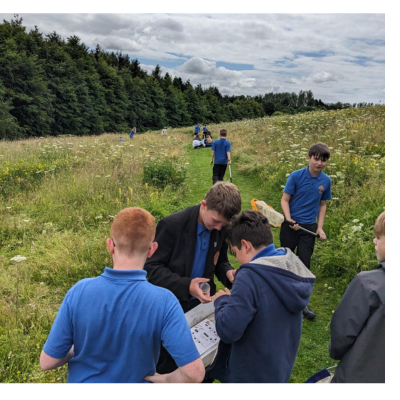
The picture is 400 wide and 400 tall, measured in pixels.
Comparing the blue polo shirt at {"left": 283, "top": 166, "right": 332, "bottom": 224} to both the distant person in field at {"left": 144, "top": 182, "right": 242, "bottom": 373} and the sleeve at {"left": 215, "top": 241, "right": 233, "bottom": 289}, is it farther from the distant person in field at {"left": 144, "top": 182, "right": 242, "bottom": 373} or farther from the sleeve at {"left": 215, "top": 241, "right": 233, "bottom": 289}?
the distant person in field at {"left": 144, "top": 182, "right": 242, "bottom": 373}

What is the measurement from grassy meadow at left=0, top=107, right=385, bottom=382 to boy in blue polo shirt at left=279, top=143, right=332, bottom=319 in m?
1.06

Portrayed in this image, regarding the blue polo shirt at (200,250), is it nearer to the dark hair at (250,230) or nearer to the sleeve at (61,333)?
the dark hair at (250,230)

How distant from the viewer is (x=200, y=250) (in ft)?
7.63

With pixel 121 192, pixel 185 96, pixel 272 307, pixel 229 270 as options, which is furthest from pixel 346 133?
pixel 185 96

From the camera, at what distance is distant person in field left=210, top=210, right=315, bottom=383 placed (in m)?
1.65

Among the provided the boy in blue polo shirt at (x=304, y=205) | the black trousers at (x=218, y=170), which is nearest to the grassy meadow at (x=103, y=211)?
the black trousers at (x=218, y=170)

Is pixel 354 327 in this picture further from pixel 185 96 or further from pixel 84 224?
pixel 185 96

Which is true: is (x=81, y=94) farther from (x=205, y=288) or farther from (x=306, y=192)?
(x=205, y=288)

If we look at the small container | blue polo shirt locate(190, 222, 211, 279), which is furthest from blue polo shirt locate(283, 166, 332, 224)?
the small container

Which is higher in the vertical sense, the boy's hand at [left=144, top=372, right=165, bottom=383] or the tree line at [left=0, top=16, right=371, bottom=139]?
the tree line at [left=0, top=16, right=371, bottom=139]

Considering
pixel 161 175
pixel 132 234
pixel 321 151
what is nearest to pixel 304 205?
pixel 321 151

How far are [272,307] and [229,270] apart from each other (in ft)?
2.90

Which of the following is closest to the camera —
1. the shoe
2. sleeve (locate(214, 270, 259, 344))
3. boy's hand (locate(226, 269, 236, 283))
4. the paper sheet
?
sleeve (locate(214, 270, 259, 344))
